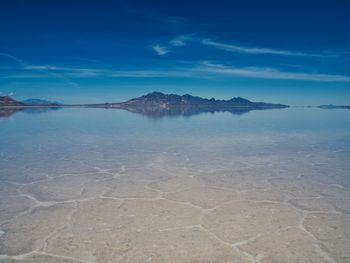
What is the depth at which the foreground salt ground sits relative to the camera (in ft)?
13.8

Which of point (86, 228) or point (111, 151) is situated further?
point (111, 151)

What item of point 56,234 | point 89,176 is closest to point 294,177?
point 89,176

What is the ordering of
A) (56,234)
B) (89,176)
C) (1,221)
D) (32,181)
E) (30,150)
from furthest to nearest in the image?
(30,150)
(89,176)
(32,181)
(1,221)
(56,234)

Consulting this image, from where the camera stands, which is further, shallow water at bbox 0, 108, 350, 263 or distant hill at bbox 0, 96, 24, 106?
distant hill at bbox 0, 96, 24, 106

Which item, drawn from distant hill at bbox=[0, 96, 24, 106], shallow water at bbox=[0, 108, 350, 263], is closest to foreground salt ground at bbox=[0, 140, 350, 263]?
shallow water at bbox=[0, 108, 350, 263]

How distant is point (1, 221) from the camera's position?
16.8ft

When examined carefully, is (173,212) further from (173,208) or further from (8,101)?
(8,101)

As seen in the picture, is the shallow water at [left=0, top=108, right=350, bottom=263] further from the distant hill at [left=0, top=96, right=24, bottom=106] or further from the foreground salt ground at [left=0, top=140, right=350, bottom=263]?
the distant hill at [left=0, top=96, right=24, bottom=106]

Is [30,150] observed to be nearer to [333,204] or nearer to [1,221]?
[1,221]

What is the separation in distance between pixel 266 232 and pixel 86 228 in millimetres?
2774

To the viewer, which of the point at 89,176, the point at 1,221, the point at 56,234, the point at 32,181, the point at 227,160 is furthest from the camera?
the point at 227,160

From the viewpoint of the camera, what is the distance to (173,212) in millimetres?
5578

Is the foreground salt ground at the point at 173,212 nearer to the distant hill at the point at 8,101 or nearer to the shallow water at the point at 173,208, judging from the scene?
the shallow water at the point at 173,208

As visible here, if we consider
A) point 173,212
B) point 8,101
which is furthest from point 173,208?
point 8,101
